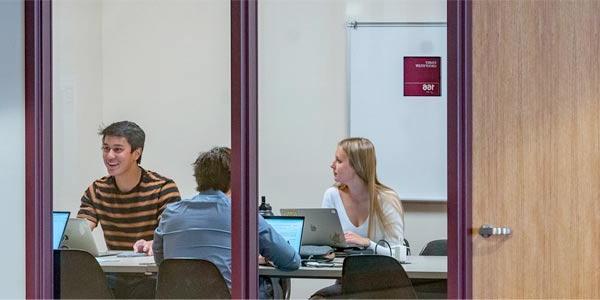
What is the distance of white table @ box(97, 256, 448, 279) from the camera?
4090 mm

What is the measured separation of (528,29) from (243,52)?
45.6 inches

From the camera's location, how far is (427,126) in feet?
14.5

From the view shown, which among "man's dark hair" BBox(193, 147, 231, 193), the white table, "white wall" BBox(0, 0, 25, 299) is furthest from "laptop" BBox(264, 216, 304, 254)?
"white wall" BBox(0, 0, 25, 299)

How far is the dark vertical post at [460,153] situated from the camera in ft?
12.8

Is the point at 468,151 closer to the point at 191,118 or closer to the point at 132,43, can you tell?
the point at 191,118

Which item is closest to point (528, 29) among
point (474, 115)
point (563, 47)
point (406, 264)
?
point (563, 47)

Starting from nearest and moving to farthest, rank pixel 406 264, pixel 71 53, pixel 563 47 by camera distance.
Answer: pixel 563 47, pixel 406 264, pixel 71 53

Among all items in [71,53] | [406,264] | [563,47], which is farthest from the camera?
[71,53]

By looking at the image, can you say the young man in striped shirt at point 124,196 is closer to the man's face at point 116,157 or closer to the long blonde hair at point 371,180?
the man's face at point 116,157

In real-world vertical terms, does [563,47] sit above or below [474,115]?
above

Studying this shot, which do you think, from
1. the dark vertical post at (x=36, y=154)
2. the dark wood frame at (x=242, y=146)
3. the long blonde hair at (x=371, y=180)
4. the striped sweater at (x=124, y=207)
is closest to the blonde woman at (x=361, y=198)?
the long blonde hair at (x=371, y=180)

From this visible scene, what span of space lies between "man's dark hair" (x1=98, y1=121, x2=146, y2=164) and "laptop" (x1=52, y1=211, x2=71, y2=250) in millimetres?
424

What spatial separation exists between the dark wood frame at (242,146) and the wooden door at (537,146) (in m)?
0.05

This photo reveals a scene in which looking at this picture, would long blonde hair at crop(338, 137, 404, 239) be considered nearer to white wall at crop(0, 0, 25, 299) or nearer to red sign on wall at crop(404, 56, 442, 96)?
red sign on wall at crop(404, 56, 442, 96)
